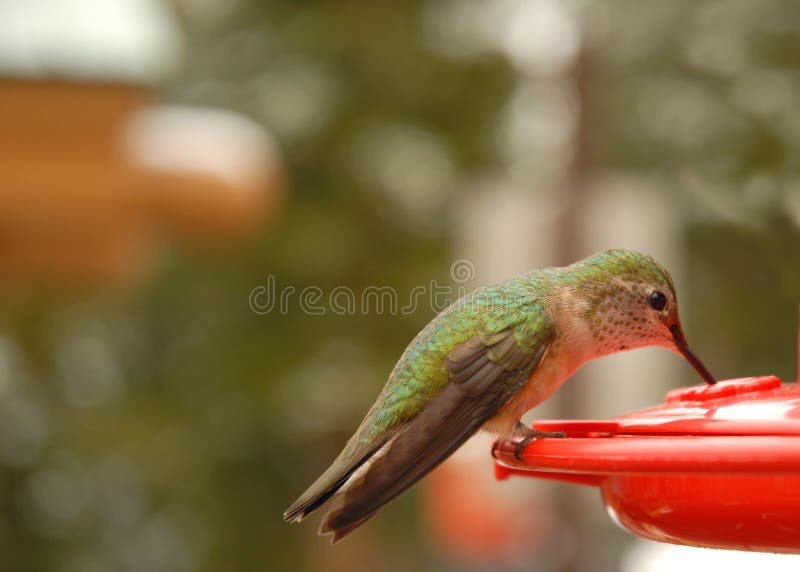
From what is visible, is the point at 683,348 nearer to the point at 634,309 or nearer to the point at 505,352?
the point at 634,309

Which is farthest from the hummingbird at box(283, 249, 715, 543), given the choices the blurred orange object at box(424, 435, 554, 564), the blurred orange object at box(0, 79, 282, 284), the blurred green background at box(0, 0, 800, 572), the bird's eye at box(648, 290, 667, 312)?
the blurred orange object at box(424, 435, 554, 564)

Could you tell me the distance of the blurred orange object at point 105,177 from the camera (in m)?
3.99

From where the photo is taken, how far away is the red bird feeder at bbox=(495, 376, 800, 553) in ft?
6.38

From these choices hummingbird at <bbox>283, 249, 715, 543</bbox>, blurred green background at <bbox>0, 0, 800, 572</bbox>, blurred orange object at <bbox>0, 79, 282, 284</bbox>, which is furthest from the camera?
blurred green background at <bbox>0, 0, 800, 572</bbox>

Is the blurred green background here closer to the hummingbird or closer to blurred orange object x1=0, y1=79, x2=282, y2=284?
blurred orange object x1=0, y1=79, x2=282, y2=284

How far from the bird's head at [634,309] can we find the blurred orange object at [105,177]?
179 cm

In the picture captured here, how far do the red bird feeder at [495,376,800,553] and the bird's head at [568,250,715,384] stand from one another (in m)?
0.45

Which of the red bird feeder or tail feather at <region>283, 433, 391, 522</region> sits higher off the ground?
the red bird feeder

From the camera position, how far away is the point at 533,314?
9.75 ft

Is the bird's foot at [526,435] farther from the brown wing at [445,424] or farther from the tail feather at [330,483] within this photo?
the tail feather at [330,483]

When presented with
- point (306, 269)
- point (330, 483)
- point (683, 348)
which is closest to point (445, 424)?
point (330, 483)

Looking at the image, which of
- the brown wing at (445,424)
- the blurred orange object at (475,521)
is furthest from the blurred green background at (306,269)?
the brown wing at (445,424)

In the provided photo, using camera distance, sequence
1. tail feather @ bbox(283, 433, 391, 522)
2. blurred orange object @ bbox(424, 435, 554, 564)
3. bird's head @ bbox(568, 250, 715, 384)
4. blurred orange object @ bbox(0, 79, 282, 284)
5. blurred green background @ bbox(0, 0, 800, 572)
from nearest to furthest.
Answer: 1. tail feather @ bbox(283, 433, 391, 522)
2. bird's head @ bbox(568, 250, 715, 384)
3. blurred orange object @ bbox(0, 79, 282, 284)
4. blurred green background @ bbox(0, 0, 800, 572)
5. blurred orange object @ bbox(424, 435, 554, 564)

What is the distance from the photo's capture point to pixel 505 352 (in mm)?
2871
